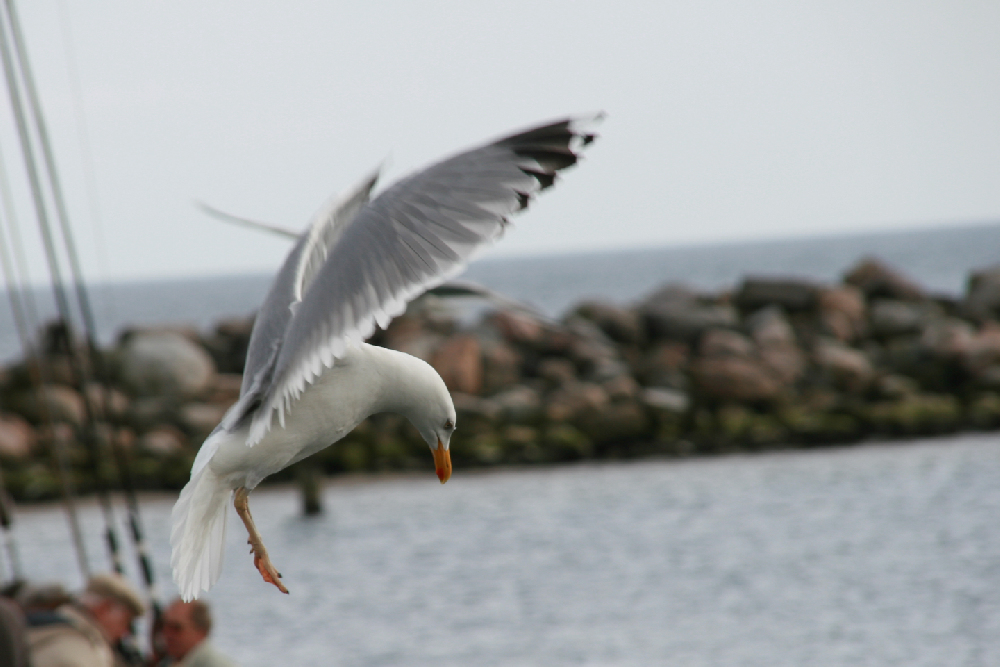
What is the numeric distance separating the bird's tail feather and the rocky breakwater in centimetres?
2277

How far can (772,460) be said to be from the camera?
25.5m

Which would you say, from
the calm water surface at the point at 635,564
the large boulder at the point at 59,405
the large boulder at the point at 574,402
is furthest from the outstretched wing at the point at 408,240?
the large boulder at the point at 574,402

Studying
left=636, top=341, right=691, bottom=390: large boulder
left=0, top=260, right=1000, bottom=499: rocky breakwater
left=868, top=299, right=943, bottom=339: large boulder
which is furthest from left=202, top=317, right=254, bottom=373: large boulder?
left=868, top=299, right=943, bottom=339: large boulder

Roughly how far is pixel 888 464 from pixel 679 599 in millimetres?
9066

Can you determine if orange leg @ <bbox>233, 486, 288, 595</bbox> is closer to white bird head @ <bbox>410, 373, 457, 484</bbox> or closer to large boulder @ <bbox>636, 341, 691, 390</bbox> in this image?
white bird head @ <bbox>410, 373, 457, 484</bbox>

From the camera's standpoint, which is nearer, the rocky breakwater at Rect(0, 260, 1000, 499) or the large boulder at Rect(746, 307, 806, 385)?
the rocky breakwater at Rect(0, 260, 1000, 499)

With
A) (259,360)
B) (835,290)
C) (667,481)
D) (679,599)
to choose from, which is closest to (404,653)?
(679,599)

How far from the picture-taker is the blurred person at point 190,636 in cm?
635

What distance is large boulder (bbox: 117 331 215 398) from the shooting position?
27062 millimetres

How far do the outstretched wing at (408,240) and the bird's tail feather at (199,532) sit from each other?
157 mm

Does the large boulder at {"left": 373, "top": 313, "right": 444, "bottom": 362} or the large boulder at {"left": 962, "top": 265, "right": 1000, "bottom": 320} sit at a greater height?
the large boulder at {"left": 373, "top": 313, "right": 444, "bottom": 362}

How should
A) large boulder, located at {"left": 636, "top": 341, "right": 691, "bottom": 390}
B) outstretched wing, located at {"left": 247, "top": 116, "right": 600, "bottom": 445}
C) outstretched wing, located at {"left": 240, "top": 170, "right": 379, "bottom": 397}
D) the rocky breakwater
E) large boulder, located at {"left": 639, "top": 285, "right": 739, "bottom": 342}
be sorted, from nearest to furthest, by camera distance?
1. outstretched wing, located at {"left": 247, "top": 116, "right": 600, "bottom": 445}
2. outstretched wing, located at {"left": 240, "top": 170, "right": 379, "bottom": 397}
3. the rocky breakwater
4. large boulder, located at {"left": 636, "top": 341, "right": 691, "bottom": 390}
5. large boulder, located at {"left": 639, "top": 285, "right": 739, "bottom": 342}

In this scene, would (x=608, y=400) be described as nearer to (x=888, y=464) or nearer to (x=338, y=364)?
(x=888, y=464)

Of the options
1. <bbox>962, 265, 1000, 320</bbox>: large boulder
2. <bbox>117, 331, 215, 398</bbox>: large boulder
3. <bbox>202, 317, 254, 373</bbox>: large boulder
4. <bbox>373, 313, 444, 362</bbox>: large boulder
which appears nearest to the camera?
<bbox>373, 313, 444, 362</bbox>: large boulder
